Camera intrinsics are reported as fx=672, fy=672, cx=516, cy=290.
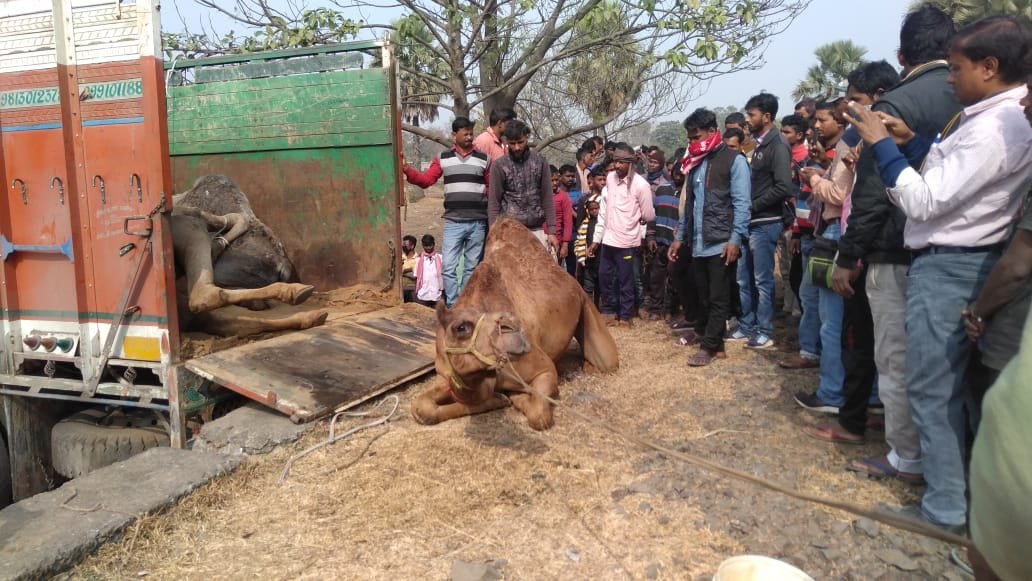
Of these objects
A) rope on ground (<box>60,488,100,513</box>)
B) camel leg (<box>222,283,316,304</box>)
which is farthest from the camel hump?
rope on ground (<box>60,488,100,513</box>)

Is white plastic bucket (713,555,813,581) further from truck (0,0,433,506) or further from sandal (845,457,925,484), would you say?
truck (0,0,433,506)

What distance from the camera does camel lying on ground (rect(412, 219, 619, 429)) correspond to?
3461 millimetres

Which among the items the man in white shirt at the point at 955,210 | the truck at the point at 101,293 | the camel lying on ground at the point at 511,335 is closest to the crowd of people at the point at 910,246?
the man in white shirt at the point at 955,210

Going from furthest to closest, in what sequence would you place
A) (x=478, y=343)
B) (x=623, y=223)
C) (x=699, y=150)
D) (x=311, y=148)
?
(x=623, y=223) → (x=311, y=148) → (x=699, y=150) → (x=478, y=343)

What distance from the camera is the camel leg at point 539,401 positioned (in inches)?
161

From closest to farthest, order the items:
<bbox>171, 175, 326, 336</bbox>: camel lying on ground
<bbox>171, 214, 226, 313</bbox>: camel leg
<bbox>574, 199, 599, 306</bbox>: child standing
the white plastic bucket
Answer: the white plastic bucket → <bbox>171, 214, 226, 313</bbox>: camel leg → <bbox>171, 175, 326, 336</bbox>: camel lying on ground → <bbox>574, 199, 599, 306</bbox>: child standing

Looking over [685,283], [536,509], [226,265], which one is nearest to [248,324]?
[226,265]

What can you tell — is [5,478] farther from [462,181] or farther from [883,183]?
[883,183]

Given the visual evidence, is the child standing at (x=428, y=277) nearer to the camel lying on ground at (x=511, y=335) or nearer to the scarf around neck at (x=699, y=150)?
the camel lying on ground at (x=511, y=335)

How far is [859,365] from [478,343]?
2119mm

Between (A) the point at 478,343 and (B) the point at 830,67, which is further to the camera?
(B) the point at 830,67

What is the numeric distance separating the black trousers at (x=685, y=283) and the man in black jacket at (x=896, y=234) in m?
3.27

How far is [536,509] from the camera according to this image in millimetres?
3170

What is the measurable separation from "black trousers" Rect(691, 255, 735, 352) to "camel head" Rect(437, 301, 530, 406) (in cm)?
249
